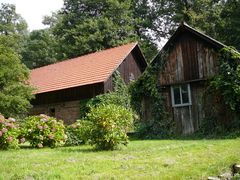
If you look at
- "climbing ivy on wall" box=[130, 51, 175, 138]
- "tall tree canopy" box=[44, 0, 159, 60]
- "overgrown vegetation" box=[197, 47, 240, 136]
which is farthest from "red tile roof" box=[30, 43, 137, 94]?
"overgrown vegetation" box=[197, 47, 240, 136]

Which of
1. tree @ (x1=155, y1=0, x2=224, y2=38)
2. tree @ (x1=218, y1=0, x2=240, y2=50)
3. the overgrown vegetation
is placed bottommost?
the overgrown vegetation

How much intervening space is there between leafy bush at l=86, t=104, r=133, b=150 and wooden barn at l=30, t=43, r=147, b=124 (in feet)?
38.1

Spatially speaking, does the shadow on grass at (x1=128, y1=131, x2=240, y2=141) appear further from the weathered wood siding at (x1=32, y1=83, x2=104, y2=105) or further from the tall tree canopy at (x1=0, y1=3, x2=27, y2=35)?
the tall tree canopy at (x1=0, y1=3, x2=27, y2=35)

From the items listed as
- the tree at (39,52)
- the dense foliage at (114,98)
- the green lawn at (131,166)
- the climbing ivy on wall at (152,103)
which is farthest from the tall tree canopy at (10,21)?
the green lawn at (131,166)

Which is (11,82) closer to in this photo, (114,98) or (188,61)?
(114,98)

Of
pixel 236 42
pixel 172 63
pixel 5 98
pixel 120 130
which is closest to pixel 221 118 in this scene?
pixel 172 63

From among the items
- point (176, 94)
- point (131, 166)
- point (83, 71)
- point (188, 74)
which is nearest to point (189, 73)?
point (188, 74)

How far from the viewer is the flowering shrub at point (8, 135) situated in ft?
44.5

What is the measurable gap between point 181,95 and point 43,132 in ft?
25.5

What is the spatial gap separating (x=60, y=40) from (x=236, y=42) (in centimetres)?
2042

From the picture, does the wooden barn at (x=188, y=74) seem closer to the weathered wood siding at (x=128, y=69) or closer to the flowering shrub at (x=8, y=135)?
the weathered wood siding at (x=128, y=69)

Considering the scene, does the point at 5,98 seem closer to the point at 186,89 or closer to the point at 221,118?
the point at 186,89

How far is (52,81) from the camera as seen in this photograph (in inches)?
1162

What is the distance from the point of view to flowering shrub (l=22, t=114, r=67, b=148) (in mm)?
14797
